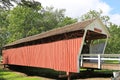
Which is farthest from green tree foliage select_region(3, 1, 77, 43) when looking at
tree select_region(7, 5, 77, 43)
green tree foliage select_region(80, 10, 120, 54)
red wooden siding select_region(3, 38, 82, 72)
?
red wooden siding select_region(3, 38, 82, 72)

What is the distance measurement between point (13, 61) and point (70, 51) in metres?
19.1

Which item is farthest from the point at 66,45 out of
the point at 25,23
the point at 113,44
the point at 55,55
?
the point at 25,23

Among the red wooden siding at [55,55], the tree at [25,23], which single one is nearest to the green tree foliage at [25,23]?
the tree at [25,23]

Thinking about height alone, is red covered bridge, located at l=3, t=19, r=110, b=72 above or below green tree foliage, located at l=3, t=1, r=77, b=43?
below

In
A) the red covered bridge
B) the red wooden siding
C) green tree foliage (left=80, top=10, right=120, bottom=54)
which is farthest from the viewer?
green tree foliage (left=80, top=10, right=120, bottom=54)

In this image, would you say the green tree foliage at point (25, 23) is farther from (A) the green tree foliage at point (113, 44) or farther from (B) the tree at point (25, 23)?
(A) the green tree foliage at point (113, 44)

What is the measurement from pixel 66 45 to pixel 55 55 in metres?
2.28

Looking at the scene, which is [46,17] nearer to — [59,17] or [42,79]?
[59,17]

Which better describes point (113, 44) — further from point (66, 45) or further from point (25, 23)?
point (66, 45)

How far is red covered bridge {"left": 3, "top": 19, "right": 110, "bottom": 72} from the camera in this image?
1930cm

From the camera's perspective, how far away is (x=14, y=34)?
66.4 m

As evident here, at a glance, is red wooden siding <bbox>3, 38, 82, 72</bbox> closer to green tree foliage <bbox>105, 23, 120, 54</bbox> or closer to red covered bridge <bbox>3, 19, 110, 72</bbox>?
red covered bridge <bbox>3, 19, 110, 72</bbox>

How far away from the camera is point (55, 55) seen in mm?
22438

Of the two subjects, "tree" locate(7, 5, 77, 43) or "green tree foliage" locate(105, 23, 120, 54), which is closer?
"green tree foliage" locate(105, 23, 120, 54)
